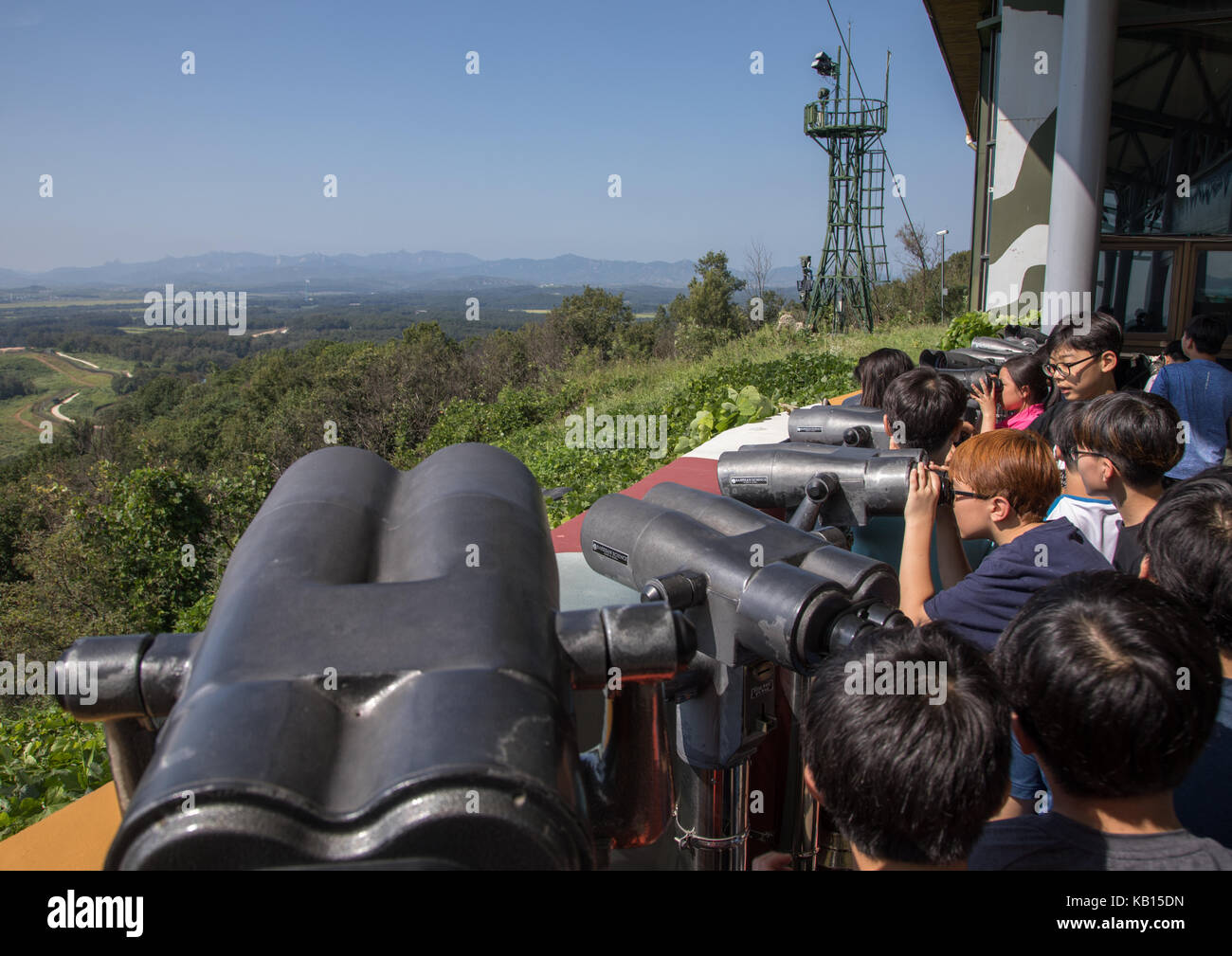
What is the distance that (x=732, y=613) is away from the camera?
4.36 feet

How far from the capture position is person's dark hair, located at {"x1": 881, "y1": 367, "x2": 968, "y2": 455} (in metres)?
2.86

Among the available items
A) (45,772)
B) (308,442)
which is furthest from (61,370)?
(45,772)

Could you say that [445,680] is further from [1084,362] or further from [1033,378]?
[1033,378]

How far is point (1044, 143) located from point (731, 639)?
12779 mm

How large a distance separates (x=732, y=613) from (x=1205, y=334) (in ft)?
13.8

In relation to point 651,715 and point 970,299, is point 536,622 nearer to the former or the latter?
point 651,715

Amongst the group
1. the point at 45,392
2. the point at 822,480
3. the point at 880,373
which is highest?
the point at 880,373

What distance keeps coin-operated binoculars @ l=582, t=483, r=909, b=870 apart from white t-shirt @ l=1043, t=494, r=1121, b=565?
1770 millimetres

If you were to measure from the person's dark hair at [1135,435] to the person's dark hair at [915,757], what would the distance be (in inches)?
70.6

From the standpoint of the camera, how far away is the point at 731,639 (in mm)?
1332

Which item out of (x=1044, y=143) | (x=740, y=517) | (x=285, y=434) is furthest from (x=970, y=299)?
(x=285, y=434)

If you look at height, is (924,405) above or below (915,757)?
above

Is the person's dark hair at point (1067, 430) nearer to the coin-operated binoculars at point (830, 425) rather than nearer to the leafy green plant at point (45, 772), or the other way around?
the coin-operated binoculars at point (830, 425)

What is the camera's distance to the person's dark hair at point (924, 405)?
113 inches
